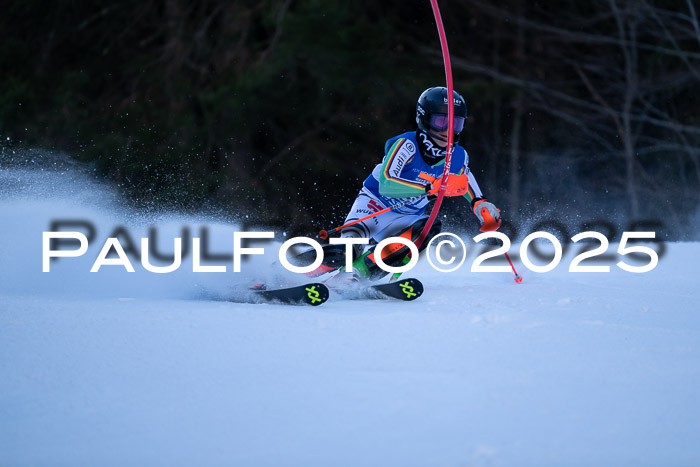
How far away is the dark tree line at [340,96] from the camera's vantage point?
16141mm

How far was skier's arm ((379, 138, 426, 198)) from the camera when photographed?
5938 mm

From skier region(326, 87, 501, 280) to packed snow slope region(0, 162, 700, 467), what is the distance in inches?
22.3

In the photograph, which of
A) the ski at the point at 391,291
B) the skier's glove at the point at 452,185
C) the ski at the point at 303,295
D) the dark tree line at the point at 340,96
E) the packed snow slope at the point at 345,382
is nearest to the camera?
the packed snow slope at the point at 345,382

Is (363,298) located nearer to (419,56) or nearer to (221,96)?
(221,96)

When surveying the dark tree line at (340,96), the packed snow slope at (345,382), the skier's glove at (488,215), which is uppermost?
A: the dark tree line at (340,96)

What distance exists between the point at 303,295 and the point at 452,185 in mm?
1381

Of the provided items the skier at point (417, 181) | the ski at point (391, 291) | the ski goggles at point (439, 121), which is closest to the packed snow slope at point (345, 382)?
the ski at point (391, 291)

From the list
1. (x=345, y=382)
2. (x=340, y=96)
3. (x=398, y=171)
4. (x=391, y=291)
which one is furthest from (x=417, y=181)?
(x=340, y=96)

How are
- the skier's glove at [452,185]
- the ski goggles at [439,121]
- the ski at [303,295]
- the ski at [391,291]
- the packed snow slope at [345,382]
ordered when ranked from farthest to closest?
the ski goggles at [439,121]
the skier's glove at [452,185]
the ski at [391,291]
the ski at [303,295]
the packed snow slope at [345,382]

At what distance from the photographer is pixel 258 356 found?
3730 millimetres

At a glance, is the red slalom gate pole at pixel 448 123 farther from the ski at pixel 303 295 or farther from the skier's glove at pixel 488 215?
the ski at pixel 303 295

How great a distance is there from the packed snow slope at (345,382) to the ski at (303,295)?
18cm

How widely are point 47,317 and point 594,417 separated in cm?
285

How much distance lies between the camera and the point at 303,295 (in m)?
5.29
